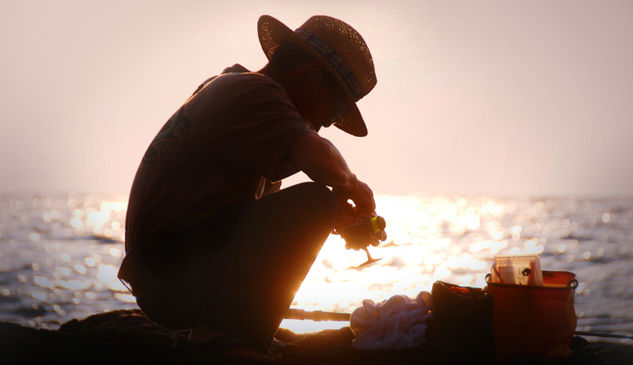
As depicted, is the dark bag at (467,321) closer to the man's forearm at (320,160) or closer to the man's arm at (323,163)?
the man's arm at (323,163)

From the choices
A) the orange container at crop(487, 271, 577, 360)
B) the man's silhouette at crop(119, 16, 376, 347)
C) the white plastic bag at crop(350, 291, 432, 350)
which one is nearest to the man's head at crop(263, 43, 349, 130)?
the man's silhouette at crop(119, 16, 376, 347)

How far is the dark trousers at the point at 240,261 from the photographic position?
268 centimetres

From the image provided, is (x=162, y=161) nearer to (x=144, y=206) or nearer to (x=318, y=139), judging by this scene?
(x=144, y=206)

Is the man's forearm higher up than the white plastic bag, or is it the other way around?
the man's forearm

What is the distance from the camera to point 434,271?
41.4ft

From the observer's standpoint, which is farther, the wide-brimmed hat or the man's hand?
the wide-brimmed hat

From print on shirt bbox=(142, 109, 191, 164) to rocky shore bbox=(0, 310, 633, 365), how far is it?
1.02m

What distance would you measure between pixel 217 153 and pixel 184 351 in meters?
1.05

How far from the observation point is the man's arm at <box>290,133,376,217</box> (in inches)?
103

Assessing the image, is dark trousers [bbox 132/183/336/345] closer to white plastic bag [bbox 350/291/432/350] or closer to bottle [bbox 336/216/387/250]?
bottle [bbox 336/216/387/250]

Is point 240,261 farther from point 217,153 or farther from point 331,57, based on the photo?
point 331,57

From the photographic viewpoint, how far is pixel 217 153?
2.64m

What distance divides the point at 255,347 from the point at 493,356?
1361 millimetres

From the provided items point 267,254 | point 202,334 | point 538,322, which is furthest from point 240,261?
point 538,322
